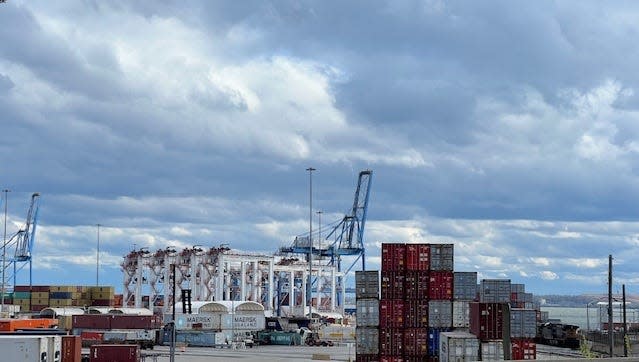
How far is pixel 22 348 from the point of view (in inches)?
2240

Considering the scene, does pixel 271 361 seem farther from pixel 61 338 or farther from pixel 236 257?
pixel 236 257

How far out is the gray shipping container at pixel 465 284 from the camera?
2923 inches

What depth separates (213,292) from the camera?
176m

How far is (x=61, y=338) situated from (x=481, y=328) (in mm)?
30435

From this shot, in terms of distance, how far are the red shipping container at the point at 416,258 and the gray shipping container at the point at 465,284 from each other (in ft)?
17.2

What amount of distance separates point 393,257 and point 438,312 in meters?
5.71

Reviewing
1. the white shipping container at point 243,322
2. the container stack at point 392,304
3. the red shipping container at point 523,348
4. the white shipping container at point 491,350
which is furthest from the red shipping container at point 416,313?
the white shipping container at point 243,322

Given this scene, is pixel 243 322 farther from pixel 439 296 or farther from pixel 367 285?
pixel 439 296

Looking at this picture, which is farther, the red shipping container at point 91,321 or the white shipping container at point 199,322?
the white shipping container at point 199,322

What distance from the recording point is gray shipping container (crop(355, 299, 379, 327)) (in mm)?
68562

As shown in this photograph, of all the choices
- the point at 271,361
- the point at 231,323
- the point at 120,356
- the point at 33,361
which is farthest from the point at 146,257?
the point at 33,361

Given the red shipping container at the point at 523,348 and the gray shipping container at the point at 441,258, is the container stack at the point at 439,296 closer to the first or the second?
the gray shipping container at the point at 441,258

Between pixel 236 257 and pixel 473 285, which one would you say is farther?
pixel 236 257

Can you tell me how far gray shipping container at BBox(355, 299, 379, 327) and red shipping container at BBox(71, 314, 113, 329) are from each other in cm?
5840
